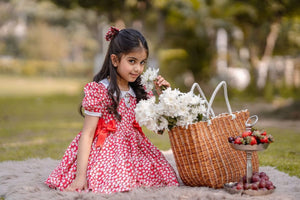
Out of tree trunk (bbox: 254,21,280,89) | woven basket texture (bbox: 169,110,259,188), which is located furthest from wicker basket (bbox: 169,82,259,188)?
tree trunk (bbox: 254,21,280,89)

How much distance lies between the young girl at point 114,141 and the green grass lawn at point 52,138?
1.44 m

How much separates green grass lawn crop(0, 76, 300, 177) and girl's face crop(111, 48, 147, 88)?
1.79 metres

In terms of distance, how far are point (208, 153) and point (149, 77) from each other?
0.76 m

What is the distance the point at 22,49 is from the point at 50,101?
21.5 metres

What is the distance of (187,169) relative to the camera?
300cm

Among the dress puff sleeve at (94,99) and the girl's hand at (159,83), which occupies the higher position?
the girl's hand at (159,83)

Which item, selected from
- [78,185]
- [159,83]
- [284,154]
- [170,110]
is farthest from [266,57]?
[78,185]

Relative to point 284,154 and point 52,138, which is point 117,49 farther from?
point 52,138

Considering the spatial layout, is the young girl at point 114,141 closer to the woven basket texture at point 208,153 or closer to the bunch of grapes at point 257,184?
the woven basket texture at point 208,153

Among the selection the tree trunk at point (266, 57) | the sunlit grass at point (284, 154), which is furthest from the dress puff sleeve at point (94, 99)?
the tree trunk at point (266, 57)

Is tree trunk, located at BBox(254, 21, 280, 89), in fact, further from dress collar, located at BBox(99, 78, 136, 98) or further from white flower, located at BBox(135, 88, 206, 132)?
white flower, located at BBox(135, 88, 206, 132)

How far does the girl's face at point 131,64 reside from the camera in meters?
3.10

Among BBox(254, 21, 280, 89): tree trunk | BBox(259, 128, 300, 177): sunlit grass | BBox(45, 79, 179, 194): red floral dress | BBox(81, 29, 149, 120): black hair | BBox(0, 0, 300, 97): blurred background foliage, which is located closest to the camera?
BBox(45, 79, 179, 194): red floral dress

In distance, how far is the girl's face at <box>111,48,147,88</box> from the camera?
122 inches
